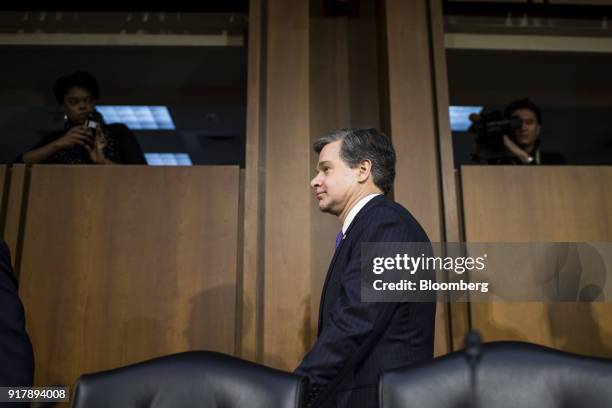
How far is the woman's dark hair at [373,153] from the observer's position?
5.80 ft

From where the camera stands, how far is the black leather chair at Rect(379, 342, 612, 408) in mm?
940

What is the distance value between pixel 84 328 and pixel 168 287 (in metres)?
0.34

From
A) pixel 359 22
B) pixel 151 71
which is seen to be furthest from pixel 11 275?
pixel 151 71

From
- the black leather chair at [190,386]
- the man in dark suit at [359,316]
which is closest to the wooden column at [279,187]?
the man in dark suit at [359,316]

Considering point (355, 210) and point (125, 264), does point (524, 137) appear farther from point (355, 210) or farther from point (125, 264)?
point (125, 264)

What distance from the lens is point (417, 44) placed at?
2633 mm

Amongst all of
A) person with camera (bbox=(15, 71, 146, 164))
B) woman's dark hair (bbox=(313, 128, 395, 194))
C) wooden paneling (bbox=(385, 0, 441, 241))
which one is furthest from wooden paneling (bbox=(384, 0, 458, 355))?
person with camera (bbox=(15, 71, 146, 164))

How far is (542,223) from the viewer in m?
2.41

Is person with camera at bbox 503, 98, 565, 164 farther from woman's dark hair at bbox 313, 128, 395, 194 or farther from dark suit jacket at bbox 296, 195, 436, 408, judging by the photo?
dark suit jacket at bbox 296, 195, 436, 408

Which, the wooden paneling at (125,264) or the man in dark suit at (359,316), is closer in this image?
the man in dark suit at (359,316)

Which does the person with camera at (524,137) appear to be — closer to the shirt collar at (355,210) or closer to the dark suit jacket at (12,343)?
→ the shirt collar at (355,210)

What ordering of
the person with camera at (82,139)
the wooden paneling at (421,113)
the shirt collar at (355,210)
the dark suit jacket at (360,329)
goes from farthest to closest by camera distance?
1. the person with camera at (82,139)
2. the wooden paneling at (421,113)
3. the shirt collar at (355,210)
4. the dark suit jacket at (360,329)

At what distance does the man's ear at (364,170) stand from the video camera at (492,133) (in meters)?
1.09

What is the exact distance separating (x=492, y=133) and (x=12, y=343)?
214 cm
